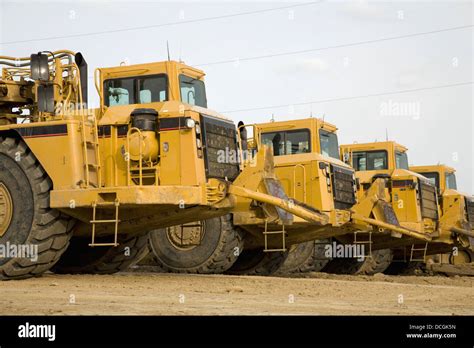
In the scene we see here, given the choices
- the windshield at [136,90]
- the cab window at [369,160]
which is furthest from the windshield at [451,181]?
the windshield at [136,90]

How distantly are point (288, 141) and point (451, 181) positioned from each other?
9790 mm

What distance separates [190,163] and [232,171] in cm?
140

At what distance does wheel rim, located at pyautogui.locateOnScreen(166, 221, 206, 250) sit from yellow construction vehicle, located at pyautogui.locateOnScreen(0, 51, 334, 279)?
2.02m

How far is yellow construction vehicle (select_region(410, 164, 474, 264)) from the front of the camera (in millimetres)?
25328

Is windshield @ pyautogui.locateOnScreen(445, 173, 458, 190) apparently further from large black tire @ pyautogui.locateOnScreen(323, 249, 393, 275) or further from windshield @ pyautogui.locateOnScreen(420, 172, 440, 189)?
large black tire @ pyautogui.locateOnScreen(323, 249, 393, 275)

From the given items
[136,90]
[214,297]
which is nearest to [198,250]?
[136,90]

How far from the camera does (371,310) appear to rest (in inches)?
428

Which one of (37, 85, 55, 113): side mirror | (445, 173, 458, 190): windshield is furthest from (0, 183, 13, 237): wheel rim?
(445, 173, 458, 190): windshield

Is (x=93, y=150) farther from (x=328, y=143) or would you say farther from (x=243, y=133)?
(x=328, y=143)

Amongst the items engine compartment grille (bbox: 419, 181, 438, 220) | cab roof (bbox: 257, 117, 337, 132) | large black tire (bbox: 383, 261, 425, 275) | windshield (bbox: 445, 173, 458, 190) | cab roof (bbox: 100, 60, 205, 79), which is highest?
cab roof (bbox: 100, 60, 205, 79)

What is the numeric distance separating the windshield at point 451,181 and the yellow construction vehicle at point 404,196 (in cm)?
210

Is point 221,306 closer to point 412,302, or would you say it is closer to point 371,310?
point 371,310

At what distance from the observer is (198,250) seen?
667 inches
